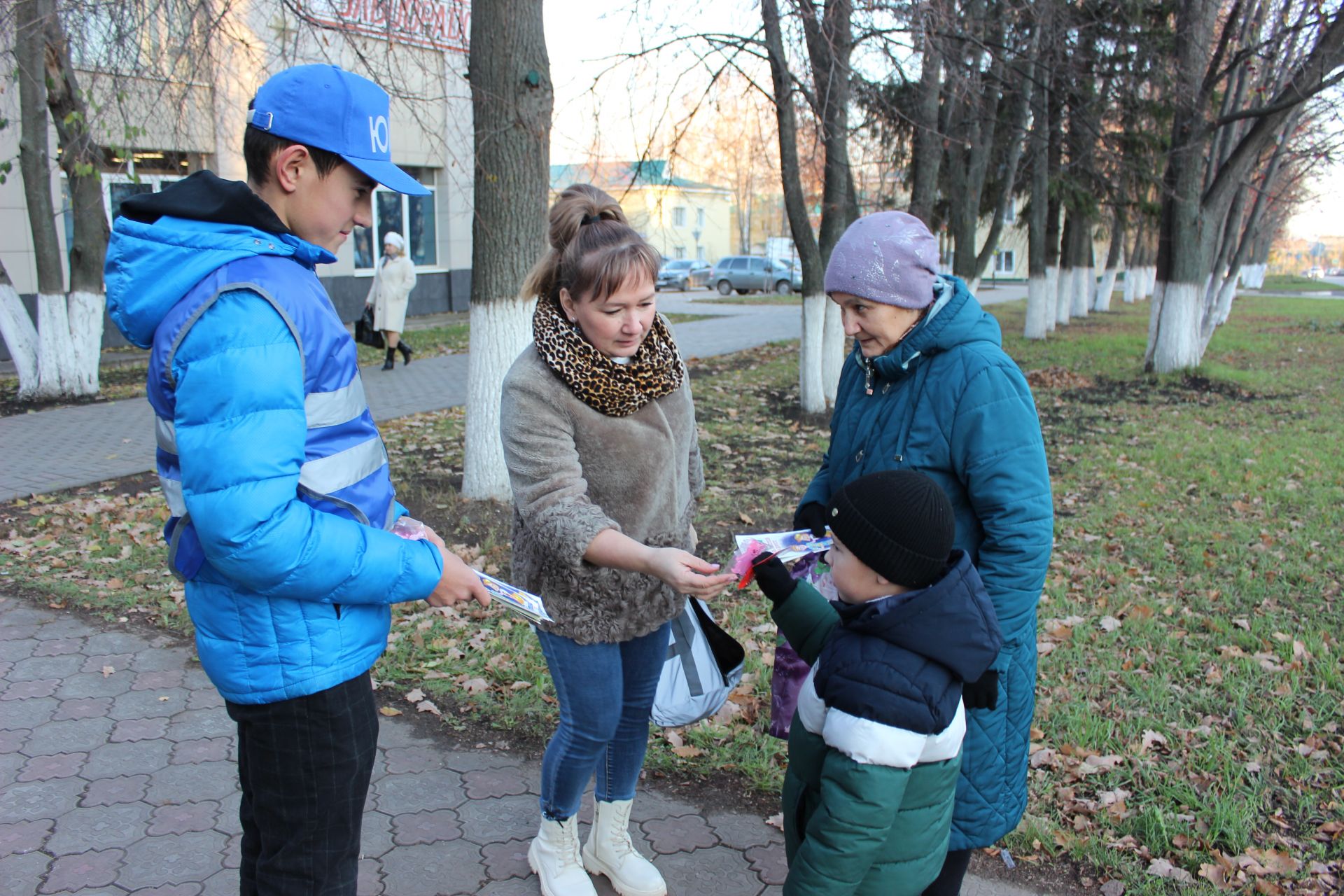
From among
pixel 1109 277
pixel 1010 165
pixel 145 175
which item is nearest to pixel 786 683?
pixel 1010 165

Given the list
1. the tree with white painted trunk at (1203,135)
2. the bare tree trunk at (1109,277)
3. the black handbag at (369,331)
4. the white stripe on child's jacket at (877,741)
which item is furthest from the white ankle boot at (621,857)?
the bare tree trunk at (1109,277)

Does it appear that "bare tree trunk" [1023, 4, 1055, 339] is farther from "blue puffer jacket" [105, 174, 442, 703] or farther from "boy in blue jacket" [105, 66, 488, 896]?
"blue puffer jacket" [105, 174, 442, 703]

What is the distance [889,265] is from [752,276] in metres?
36.9

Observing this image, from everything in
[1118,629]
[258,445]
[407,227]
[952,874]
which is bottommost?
[1118,629]

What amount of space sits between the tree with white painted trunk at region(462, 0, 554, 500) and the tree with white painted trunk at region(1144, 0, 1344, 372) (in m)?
9.76

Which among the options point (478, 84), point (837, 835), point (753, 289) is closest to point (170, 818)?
point (837, 835)

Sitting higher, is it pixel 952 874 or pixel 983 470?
pixel 983 470

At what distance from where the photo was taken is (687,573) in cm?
203

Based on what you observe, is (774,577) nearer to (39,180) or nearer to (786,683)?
(786,683)

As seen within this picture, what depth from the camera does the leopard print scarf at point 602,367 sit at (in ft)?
7.11

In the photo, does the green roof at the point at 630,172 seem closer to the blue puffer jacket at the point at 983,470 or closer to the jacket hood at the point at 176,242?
the blue puffer jacket at the point at 983,470

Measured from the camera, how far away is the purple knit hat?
2.12 m

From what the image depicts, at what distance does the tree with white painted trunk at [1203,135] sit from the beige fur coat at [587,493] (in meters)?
12.0

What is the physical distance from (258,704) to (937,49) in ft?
26.6
